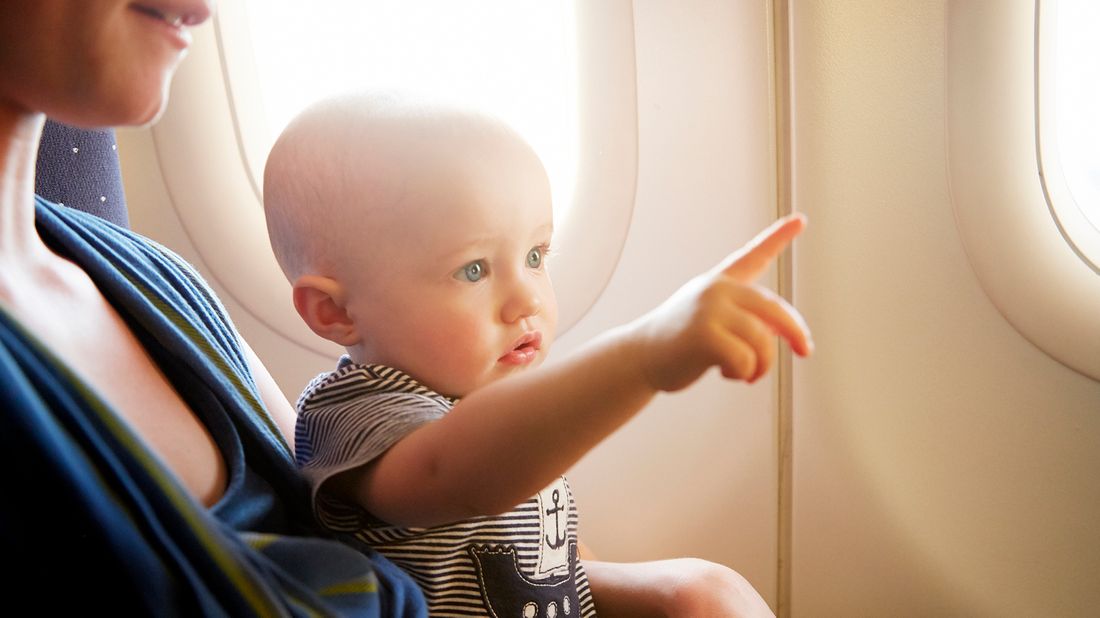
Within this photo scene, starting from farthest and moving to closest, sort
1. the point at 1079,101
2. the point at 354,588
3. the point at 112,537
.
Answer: the point at 1079,101 < the point at 354,588 < the point at 112,537

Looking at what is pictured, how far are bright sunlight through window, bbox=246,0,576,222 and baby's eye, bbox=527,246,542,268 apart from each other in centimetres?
36

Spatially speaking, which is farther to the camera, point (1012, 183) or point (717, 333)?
point (1012, 183)

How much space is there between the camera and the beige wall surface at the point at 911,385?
3.44 feet

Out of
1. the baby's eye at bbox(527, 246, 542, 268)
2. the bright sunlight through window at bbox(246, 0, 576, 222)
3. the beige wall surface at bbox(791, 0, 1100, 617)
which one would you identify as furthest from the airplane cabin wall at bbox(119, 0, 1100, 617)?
the baby's eye at bbox(527, 246, 542, 268)

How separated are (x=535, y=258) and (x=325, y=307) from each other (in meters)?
0.18

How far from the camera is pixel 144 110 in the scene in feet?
1.88

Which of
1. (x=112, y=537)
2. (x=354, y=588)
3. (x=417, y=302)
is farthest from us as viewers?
(x=417, y=302)

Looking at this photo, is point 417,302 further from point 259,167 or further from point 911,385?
point 911,385

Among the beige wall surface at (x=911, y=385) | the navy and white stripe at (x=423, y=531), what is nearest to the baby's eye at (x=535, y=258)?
the navy and white stripe at (x=423, y=531)

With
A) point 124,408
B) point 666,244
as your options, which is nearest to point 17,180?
point 124,408

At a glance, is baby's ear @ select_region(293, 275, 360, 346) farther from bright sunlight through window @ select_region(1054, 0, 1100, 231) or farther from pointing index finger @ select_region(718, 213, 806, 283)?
bright sunlight through window @ select_region(1054, 0, 1100, 231)

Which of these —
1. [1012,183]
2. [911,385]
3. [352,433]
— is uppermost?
[1012,183]

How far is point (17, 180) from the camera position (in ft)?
2.11

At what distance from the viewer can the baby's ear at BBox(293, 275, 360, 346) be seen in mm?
720
